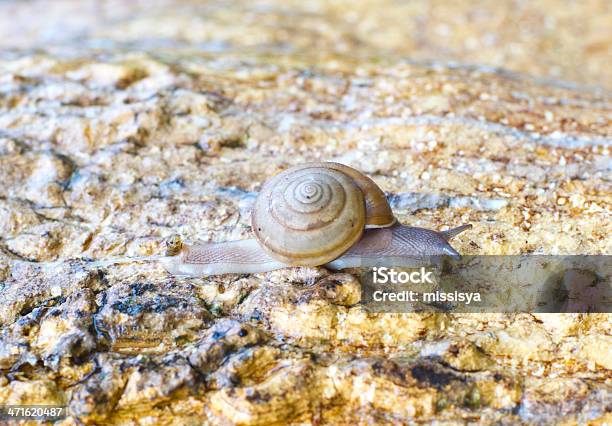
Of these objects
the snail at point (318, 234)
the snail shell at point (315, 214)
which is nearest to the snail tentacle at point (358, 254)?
the snail at point (318, 234)

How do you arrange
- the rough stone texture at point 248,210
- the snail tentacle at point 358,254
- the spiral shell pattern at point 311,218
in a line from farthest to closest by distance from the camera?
1. the snail tentacle at point 358,254
2. the spiral shell pattern at point 311,218
3. the rough stone texture at point 248,210

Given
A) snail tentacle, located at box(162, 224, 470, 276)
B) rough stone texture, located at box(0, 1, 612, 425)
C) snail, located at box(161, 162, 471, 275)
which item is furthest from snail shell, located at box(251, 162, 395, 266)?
rough stone texture, located at box(0, 1, 612, 425)

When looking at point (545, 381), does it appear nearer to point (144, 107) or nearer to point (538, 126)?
point (538, 126)

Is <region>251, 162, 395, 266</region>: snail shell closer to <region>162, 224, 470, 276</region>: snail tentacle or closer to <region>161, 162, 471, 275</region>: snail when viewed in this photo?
<region>161, 162, 471, 275</region>: snail

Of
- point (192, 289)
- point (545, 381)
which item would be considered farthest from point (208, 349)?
point (545, 381)

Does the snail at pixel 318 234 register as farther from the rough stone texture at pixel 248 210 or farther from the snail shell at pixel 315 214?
the rough stone texture at pixel 248 210

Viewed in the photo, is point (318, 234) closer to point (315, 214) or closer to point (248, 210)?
point (315, 214)

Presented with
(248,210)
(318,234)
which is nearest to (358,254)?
(318,234)
